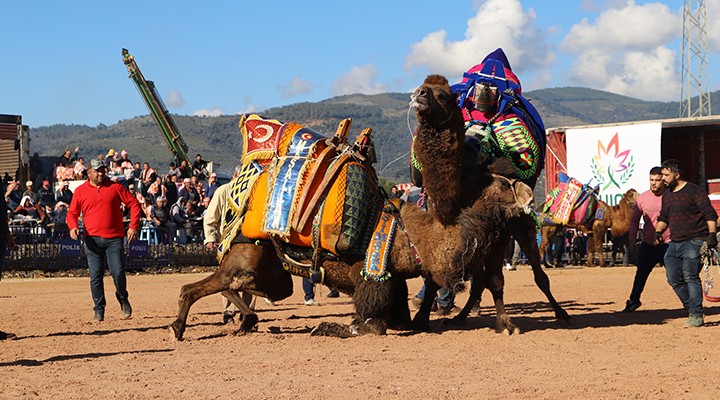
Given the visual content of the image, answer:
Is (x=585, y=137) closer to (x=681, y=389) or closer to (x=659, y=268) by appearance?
(x=659, y=268)

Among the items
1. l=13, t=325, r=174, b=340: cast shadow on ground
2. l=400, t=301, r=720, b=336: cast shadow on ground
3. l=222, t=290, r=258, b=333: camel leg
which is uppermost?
l=222, t=290, r=258, b=333: camel leg

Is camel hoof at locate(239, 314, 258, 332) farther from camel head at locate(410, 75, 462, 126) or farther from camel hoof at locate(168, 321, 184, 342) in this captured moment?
camel head at locate(410, 75, 462, 126)

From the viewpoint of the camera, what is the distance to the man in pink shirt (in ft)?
42.3

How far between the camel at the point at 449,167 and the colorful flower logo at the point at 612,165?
19055 mm

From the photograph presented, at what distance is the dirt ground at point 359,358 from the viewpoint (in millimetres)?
7277

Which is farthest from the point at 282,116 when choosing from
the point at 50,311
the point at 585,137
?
the point at 50,311

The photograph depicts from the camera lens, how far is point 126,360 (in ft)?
29.7

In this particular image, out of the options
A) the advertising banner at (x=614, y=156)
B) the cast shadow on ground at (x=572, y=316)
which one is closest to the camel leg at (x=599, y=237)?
the advertising banner at (x=614, y=156)

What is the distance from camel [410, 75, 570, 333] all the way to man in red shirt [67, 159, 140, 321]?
14.9ft

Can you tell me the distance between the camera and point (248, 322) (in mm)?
10953

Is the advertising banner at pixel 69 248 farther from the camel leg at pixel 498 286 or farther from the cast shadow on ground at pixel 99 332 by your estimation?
the camel leg at pixel 498 286

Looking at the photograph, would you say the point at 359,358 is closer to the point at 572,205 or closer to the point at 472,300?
the point at 472,300

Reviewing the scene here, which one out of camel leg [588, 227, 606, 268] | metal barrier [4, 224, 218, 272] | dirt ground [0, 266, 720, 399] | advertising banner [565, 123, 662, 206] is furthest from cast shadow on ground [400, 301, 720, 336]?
advertising banner [565, 123, 662, 206]

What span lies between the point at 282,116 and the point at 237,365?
591ft
